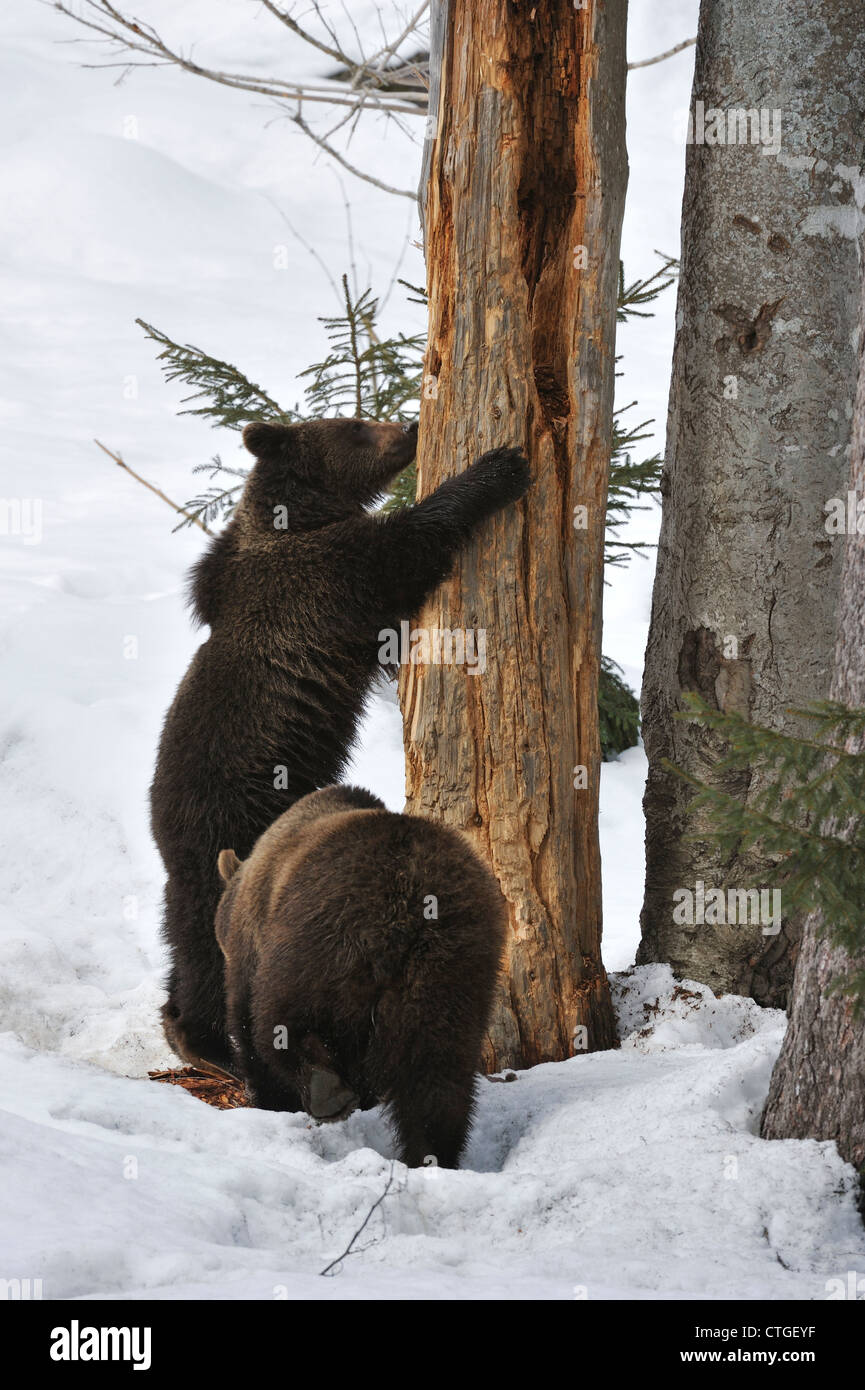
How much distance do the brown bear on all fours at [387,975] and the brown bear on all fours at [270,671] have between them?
136 centimetres

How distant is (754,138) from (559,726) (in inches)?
102

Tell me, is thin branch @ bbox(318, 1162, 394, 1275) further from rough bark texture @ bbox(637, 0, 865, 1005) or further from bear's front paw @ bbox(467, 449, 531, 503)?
bear's front paw @ bbox(467, 449, 531, 503)

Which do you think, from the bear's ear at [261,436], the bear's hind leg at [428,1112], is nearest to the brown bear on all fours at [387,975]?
the bear's hind leg at [428,1112]

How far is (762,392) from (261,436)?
7.53ft

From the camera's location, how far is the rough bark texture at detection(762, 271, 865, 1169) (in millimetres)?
3062

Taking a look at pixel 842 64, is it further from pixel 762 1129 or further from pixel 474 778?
pixel 762 1129

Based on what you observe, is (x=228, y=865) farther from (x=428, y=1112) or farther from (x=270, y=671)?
(x=428, y=1112)

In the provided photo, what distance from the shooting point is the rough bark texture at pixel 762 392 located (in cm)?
502

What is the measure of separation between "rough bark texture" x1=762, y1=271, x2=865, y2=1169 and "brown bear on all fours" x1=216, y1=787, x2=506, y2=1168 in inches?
33.2

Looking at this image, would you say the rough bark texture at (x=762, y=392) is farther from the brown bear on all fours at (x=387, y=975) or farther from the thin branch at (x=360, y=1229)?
the thin branch at (x=360, y=1229)

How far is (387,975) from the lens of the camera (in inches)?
131

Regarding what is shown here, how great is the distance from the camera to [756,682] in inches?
202

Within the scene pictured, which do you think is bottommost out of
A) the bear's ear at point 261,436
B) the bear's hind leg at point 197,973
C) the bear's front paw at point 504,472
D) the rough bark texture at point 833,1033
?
the bear's hind leg at point 197,973

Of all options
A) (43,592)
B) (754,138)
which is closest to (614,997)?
(754,138)
